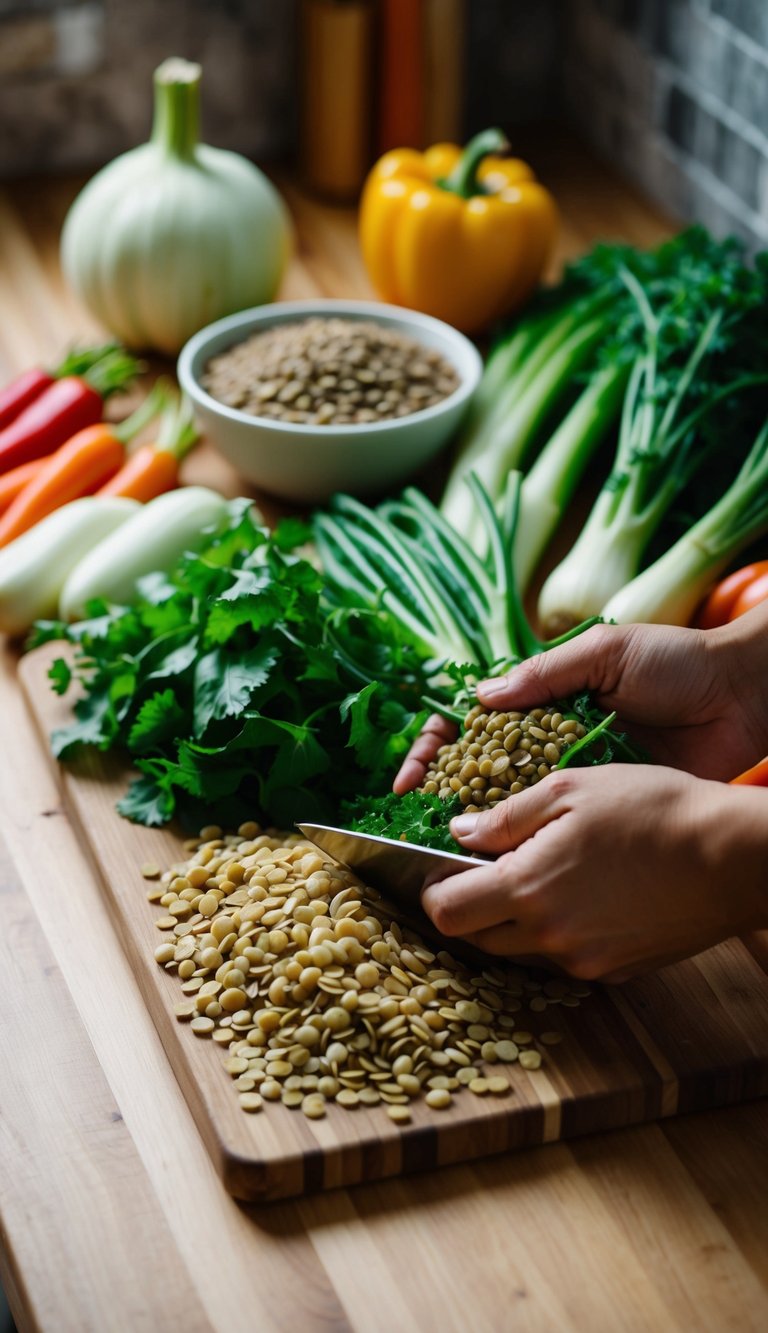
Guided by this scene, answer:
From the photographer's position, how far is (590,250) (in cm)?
251

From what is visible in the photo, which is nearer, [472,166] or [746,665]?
[746,665]

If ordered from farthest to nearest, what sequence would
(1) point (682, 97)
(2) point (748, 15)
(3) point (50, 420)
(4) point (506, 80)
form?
(4) point (506, 80) → (1) point (682, 97) → (2) point (748, 15) → (3) point (50, 420)

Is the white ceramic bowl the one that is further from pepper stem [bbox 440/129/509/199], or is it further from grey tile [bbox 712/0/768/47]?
grey tile [bbox 712/0/768/47]

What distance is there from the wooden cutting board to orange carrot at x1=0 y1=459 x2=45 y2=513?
2.33 ft

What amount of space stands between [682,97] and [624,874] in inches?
68.9

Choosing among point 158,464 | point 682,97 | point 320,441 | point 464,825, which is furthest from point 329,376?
point 682,97

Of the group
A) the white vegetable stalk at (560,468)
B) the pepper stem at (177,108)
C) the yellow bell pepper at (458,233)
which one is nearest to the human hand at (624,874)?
the white vegetable stalk at (560,468)

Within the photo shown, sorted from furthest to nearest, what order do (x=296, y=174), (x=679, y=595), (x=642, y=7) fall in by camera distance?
(x=296, y=174) < (x=642, y=7) < (x=679, y=595)

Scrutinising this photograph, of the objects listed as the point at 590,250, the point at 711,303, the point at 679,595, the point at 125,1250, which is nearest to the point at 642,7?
the point at 590,250

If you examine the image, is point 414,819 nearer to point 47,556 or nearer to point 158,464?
point 47,556

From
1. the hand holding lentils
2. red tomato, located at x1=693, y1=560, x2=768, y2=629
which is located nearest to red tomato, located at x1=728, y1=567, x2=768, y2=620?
red tomato, located at x1=693, y1=560, x2=768, y2=629

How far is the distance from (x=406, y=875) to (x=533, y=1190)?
28cm

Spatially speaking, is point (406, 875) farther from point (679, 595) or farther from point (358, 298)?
point (358, 298)

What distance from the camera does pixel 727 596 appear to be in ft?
5.50
